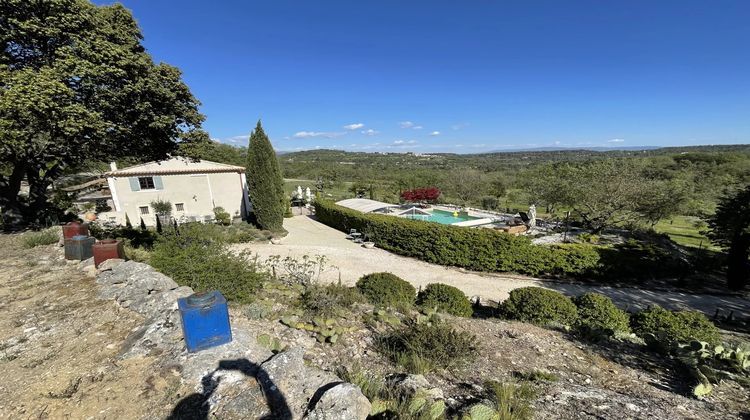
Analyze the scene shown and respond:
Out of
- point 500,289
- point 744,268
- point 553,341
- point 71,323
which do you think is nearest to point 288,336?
point 71,323

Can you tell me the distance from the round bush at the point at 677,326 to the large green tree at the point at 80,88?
13241 mm

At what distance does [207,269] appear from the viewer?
6.64 m

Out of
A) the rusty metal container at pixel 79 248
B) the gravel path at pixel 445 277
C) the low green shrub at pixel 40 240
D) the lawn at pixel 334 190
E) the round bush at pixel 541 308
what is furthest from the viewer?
the lawn at pixel 334 190

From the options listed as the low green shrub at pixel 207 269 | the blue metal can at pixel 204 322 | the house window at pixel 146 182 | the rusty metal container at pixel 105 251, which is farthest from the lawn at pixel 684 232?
the house window at pixel 146 182

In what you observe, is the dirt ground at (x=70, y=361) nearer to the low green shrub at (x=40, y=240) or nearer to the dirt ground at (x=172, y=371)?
the dirt ground at (x=172, y=371)

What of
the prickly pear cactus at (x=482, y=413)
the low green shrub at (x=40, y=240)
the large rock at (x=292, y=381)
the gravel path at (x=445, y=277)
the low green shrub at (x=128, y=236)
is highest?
the large rock at (x=292, y=381)

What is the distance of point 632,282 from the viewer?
13.4 metres

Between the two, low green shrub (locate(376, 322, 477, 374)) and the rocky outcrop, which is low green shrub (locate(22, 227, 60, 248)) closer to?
the rocky outcrop

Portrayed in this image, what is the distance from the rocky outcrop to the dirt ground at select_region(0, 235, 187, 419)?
193 mm

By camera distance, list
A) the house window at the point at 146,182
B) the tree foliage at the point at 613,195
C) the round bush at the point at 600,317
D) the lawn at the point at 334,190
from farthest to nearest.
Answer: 1. the lawn at the point at 334,190
2. the house window at the point at 146,182
3. the tree foliage at the point at 613,195
4. the round bush at the point at 600,317

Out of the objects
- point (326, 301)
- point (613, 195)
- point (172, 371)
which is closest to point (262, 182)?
point (326, 301)

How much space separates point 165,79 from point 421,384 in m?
10.8

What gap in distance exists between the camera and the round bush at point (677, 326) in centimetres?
623

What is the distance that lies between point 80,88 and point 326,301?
27.7 ft
